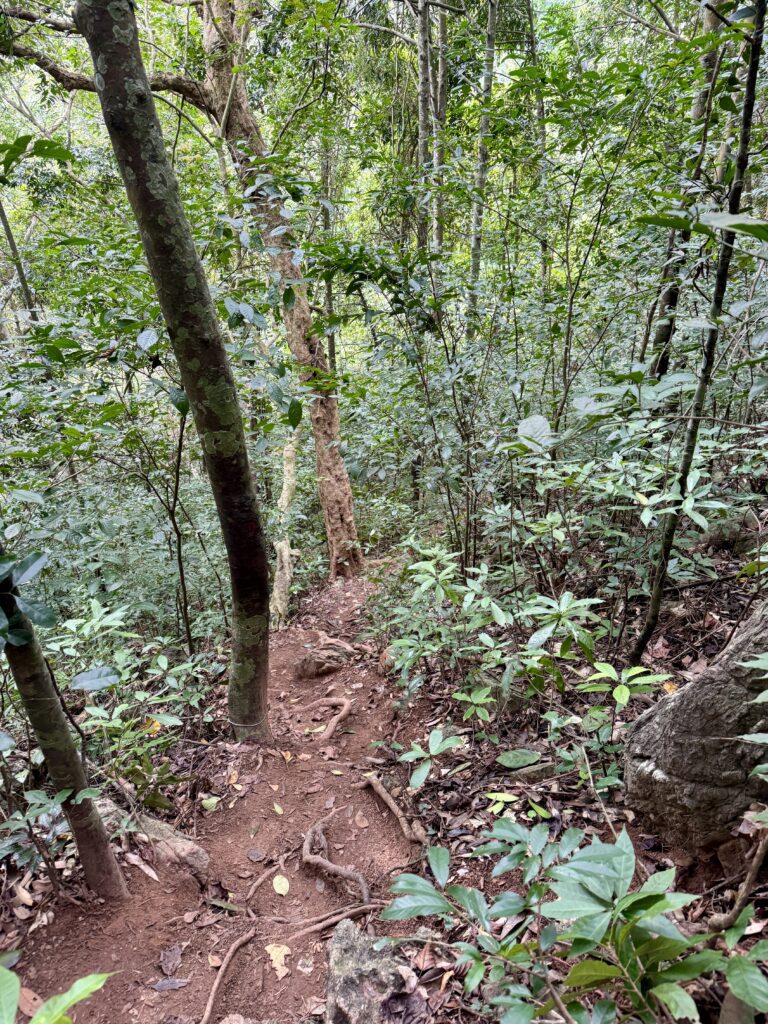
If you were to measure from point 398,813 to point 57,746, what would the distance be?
1.72m

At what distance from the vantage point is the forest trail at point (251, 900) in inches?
76.9

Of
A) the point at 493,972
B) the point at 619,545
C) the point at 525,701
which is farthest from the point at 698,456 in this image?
the point at 493,972

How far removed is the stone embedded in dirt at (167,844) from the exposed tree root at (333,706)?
4.00 ft

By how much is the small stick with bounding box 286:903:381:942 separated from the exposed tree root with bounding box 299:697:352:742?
1.35m

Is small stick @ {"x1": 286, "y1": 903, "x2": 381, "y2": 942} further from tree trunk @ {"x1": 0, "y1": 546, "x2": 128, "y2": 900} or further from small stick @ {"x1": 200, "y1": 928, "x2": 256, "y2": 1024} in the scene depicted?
tree trunk @ {"x1": 0, "y1": 546, "x2": 128, "y2": 900}

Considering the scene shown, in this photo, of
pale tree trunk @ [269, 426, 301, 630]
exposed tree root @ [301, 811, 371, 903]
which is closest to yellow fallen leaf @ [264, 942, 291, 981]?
exposed tree root @ [301, 811, 371, 903]

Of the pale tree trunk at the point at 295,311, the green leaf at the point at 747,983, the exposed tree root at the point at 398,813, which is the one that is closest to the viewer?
the green leaf at the point at 747,983

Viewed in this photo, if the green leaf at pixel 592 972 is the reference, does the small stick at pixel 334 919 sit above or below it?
below

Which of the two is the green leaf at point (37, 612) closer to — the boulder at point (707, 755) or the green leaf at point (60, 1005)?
the green leaf at point (60, 1005)

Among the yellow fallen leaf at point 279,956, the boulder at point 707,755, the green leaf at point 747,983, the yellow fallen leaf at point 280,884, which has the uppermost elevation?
the green leaf at point 747,983

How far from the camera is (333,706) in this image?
405 cm

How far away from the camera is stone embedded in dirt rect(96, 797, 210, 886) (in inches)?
96.8

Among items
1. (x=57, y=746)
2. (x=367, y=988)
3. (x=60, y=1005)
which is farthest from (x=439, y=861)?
(x=57, y=746)

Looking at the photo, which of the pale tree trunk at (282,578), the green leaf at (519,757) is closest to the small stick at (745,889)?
the green leaf at (519,757)
